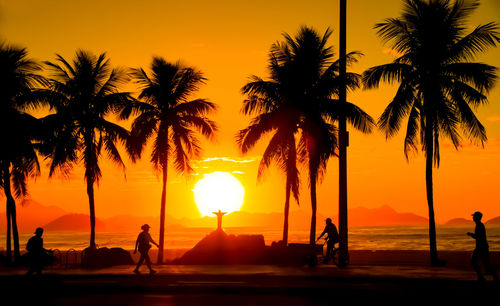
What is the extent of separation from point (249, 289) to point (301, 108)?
16993 mm

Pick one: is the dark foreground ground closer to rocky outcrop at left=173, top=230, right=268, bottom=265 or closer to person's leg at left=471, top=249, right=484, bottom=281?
person's leg at left=471, top=249, right=484, bottom=281

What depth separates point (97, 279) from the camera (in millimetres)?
19453

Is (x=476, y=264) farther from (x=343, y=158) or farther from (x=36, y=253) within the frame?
(x=36, y=253)

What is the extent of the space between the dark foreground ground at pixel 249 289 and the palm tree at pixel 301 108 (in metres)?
12.2

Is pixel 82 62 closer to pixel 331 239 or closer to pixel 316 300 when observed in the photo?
pixel 331 239

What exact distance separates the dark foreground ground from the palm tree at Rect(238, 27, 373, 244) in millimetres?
12188

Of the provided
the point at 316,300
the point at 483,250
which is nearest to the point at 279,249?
the point at 483,250

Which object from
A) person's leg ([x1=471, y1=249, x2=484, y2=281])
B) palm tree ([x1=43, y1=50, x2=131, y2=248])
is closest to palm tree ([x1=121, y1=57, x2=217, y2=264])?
palm tree ([x1=43, y1=50, x2=131, y2=248])

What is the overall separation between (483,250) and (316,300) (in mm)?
6033

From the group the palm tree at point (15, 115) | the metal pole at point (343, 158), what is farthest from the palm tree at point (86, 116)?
the metal pole at point (343, 158)

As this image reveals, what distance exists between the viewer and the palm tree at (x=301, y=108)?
101 ft

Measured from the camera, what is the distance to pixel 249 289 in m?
15.6

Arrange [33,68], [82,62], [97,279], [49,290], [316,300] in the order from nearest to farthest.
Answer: [316,300] → [49,290] → [97,279] → [33,68] → [82,62]

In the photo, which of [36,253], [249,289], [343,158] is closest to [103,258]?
[36,253]
